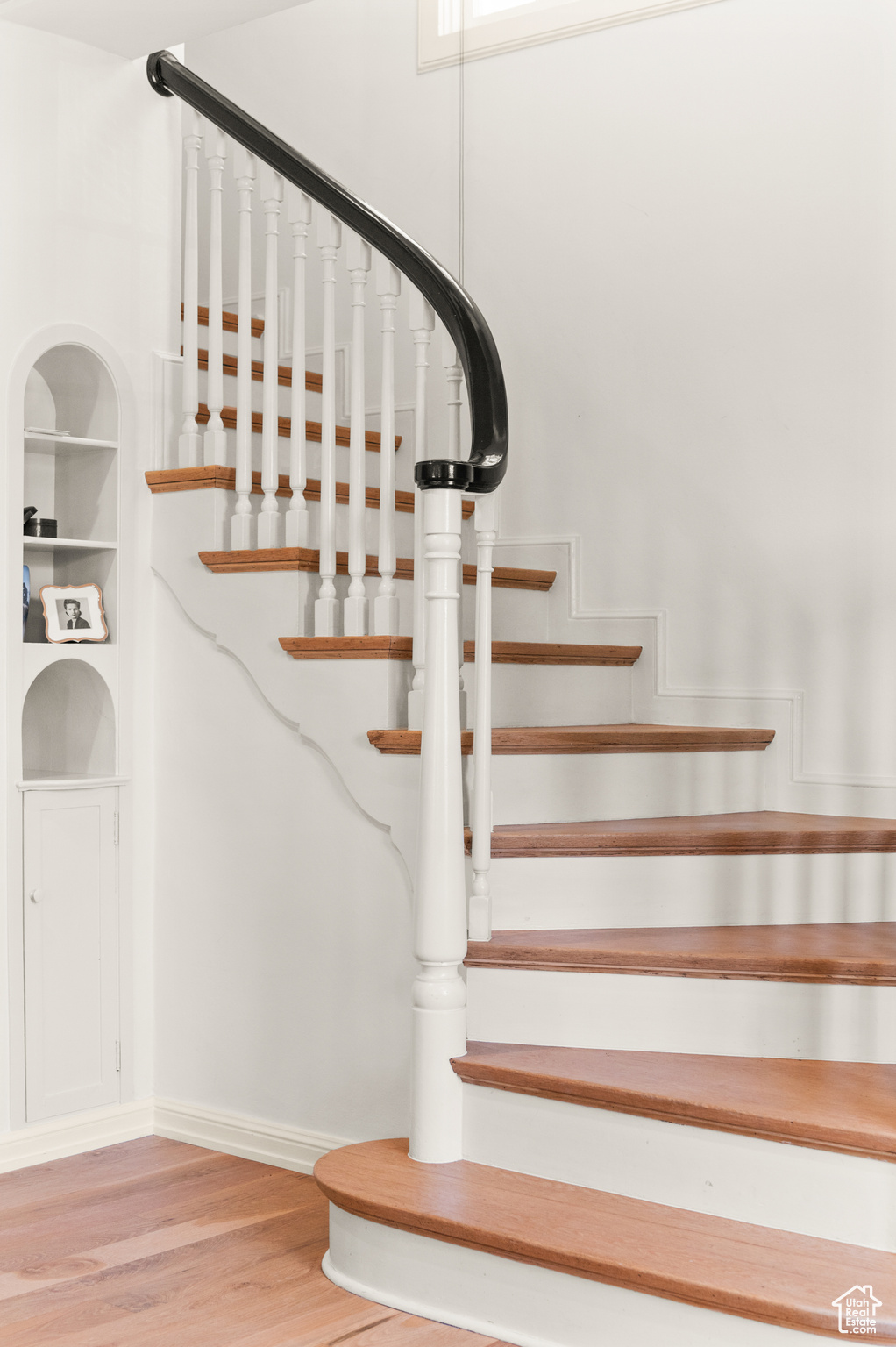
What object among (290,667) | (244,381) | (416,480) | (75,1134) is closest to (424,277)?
(416,480)

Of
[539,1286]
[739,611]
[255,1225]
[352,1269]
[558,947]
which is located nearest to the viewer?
[539,1286]

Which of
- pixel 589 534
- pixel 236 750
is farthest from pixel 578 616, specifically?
pixel 236 750

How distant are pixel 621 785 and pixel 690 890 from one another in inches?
16.0

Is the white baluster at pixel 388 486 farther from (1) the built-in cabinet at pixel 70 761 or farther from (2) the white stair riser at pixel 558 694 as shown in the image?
(1) the built-in cabinet at pixel 70 761

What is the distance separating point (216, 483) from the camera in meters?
3.24

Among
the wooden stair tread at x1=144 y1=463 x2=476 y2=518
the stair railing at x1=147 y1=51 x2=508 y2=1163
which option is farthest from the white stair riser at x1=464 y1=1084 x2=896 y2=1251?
the wooden stair tread at x1=144 y1=463 x2=476 y2=518

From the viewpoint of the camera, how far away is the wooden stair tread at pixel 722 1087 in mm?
2045

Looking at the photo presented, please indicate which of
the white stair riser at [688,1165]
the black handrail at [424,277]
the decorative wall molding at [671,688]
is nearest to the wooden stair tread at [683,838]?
the decorative wall molding at [671,688]

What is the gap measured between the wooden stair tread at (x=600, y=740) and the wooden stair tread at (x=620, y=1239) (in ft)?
2.90

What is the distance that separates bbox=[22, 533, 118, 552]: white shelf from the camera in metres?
3.13

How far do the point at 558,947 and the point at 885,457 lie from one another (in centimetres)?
166

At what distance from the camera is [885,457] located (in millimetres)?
3287

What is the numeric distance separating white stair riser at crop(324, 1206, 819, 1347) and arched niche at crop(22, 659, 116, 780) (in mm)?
1484

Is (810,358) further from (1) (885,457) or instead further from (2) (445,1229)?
(2) (445,1229)
